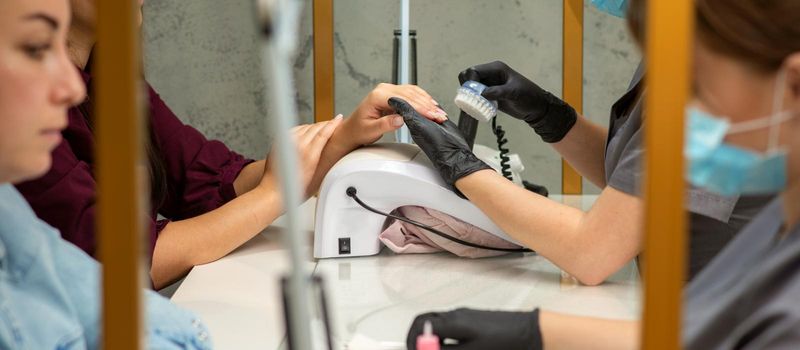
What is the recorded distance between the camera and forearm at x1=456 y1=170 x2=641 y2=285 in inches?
56.7

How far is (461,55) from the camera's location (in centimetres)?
225

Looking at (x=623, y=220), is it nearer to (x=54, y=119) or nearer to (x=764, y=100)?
A: (x=764, y=100)

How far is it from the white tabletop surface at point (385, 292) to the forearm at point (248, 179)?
1.15 feet

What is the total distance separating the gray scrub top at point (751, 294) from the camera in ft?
2.80

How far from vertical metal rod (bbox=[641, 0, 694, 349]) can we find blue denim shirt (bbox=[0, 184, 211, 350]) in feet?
1.76

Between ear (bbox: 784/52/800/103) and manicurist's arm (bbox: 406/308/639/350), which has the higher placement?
ear (bbox: 784/52/800/103)

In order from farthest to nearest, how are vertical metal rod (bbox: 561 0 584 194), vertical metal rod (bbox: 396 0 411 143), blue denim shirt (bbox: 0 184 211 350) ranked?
vertical metal rod (bbox: 396 0 411 143) → vertical metal rod (bbox: 561 0 584 194) → blue denim shirt (bbox: 0 184 211 350)

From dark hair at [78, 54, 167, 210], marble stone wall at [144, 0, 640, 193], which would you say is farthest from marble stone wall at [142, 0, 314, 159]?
dark hair at [78, 54, 167, 210]

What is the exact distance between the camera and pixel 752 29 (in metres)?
0.86

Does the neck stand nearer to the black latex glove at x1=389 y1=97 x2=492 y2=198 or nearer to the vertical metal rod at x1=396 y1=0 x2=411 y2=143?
the black latex glove at x1=389 y1=97 x2=492 y2=198

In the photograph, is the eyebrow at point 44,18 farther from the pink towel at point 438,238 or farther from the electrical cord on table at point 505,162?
the electrical cord on table at point 505,162

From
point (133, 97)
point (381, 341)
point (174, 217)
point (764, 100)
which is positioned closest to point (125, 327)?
point (133, 97)

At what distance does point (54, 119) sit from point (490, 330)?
0.60 m

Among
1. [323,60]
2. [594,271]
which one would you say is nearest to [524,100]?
[594,271]
